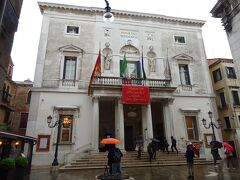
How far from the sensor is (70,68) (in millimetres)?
19250

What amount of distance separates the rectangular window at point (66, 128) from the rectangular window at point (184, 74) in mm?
12142

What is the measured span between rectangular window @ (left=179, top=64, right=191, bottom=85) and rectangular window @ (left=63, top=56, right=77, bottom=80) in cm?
1121

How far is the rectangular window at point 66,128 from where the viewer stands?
664 inches

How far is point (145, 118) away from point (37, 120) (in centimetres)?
929

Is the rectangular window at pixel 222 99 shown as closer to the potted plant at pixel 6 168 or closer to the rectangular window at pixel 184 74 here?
the rectangular window at pixel 184 74

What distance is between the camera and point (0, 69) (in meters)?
3.07

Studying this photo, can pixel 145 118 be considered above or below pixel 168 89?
below

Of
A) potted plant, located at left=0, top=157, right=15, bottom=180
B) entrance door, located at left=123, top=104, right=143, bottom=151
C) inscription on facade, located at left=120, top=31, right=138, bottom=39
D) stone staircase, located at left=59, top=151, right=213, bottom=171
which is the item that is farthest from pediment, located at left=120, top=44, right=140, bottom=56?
potted plant, located at left=0, top=157, right=15, bottom=180

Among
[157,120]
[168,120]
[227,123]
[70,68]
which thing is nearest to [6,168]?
[70,68]

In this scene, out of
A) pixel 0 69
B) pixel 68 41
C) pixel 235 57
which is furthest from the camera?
pixel 68 41

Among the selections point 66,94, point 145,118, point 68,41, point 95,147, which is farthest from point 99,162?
point 68,41

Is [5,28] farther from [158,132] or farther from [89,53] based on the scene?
[158,132]

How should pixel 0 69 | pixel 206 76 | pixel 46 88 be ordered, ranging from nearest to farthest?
pixel 0 69 → pixel 46 88 → pixel 206 76

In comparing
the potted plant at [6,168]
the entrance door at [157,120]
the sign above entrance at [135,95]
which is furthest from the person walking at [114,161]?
the entrance door at [157,120]
